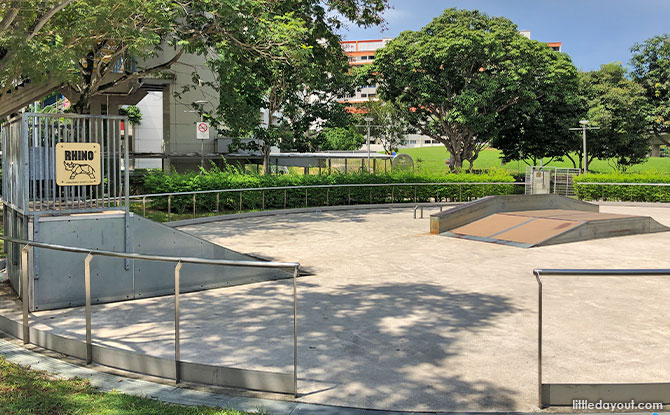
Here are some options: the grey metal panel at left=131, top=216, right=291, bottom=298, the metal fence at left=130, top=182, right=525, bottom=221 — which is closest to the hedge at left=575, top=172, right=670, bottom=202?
the metal fence at left=130, top=182, right=525, bottom=221

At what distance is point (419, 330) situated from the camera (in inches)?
277

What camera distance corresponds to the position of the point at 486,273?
35.5ft

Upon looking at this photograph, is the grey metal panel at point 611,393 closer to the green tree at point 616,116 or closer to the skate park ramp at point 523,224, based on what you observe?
the skate park ramp at point 523,224

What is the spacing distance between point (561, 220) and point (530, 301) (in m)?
8.41

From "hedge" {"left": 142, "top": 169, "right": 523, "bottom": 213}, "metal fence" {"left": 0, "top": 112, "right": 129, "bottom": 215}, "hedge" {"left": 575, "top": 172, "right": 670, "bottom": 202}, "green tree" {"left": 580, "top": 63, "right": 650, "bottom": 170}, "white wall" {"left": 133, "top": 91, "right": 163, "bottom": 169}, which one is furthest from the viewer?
"white wall" {"left": 133, "top": 91, "right": 163, "bottom": 169}

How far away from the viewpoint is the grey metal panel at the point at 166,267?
8484mm

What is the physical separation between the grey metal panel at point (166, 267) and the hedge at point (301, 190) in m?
9.69

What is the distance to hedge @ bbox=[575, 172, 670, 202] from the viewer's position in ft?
91.1

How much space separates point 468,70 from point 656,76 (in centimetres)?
2361

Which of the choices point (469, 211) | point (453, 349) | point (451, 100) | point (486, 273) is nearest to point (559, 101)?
point (451, 100)

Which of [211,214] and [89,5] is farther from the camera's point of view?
[211,214]

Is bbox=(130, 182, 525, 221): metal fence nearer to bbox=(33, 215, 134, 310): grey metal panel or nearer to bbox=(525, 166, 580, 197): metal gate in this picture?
bbox=(525, 166, 580, 197): metal gate

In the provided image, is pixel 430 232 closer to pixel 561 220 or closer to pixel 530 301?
pixel 561 220

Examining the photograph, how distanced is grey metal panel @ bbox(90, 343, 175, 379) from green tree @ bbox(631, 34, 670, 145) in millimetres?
51569
